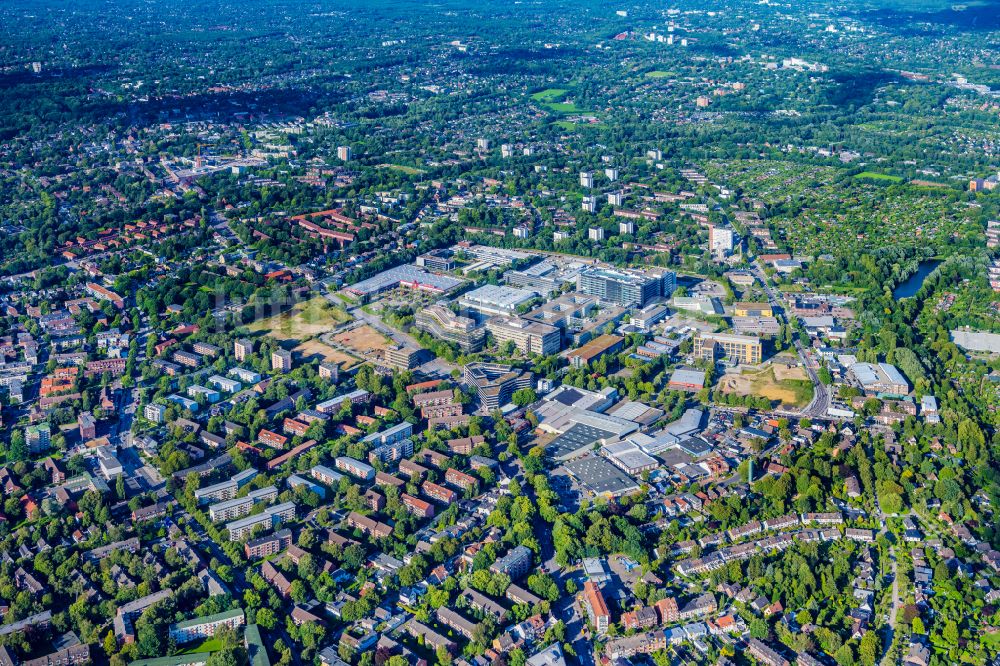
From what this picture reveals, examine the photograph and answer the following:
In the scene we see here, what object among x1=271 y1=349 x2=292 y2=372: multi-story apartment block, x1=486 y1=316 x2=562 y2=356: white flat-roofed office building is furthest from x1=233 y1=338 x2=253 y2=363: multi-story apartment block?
x1=486 y1=316 x2=562 y2=356: white flat-roofed office building

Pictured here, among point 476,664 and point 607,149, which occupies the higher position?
point 476,664

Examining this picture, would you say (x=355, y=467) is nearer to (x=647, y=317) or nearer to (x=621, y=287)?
(x=647, y=317)

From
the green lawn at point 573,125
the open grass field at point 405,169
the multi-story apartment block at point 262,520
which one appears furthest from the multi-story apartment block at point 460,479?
the green lawn at point 573,125

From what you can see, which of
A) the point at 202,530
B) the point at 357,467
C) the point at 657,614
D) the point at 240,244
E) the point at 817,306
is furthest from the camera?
the point at 240,244

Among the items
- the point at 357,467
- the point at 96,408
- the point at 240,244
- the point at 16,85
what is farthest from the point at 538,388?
the point at 16,85

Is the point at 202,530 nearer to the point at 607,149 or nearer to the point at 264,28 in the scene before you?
the point at 607,149

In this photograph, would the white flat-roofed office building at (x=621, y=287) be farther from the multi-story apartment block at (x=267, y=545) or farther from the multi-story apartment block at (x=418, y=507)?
the multi-story apartment block at (x=267, y=545)

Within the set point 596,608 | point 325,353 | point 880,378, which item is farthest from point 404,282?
point 596,608
